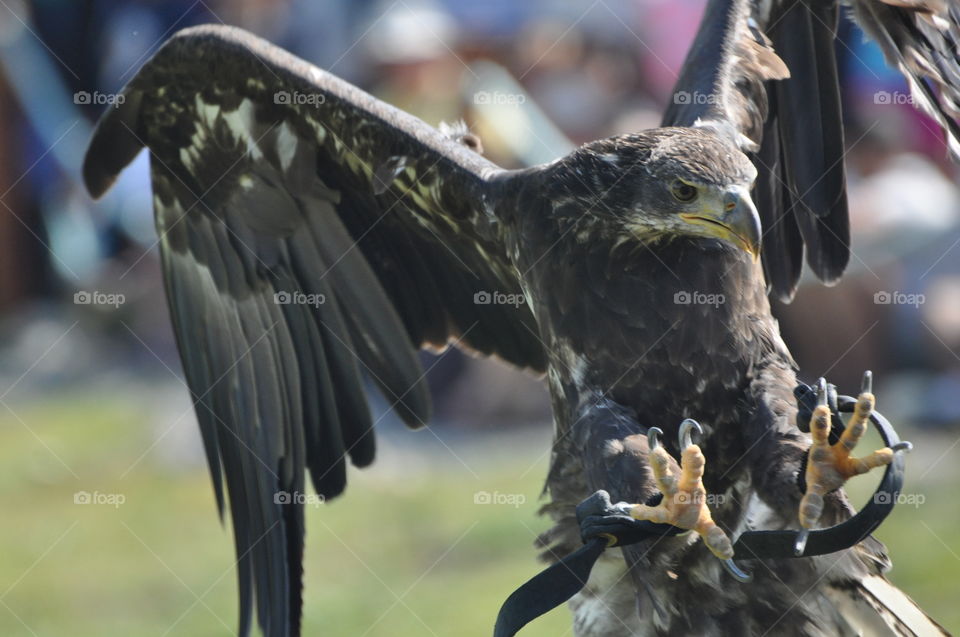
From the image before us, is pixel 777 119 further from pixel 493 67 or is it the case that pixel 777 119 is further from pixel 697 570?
pixel 493 67

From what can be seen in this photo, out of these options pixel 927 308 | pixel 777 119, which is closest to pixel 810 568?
pixel 777 119

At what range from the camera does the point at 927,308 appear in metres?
9.87

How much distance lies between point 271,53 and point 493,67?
6.87 meters

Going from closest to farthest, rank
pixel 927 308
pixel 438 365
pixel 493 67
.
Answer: pixel 927 308 → pixel 438 365 → pixel 493 67
